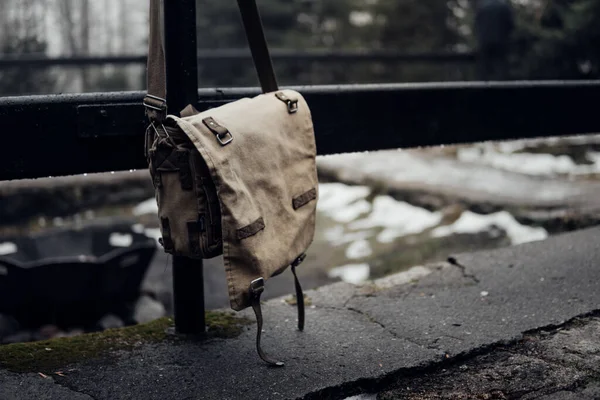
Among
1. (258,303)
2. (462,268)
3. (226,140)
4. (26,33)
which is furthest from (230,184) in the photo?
(26,33)

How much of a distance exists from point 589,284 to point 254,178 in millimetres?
1484

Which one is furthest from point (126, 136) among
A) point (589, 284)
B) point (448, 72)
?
point (448, 72)

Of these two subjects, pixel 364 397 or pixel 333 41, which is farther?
pixel 333 41

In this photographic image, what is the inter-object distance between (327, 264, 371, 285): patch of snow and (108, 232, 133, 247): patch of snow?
4.79 ft

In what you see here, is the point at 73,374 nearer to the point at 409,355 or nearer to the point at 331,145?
the point at 409,355

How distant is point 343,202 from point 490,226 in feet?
4.93

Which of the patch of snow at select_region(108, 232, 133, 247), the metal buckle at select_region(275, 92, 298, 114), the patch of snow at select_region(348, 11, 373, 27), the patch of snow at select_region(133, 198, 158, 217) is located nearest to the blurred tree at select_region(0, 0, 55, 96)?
the patch of snow at select_region(133, 198, 158, 217)

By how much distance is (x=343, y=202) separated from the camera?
569cm

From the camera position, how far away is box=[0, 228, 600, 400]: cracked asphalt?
1764mm

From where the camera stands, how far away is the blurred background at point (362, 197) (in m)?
4.00

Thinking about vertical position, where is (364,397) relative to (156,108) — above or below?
below

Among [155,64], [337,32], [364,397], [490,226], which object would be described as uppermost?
[155,64]

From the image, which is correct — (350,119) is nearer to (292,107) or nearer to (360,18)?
(292,107)

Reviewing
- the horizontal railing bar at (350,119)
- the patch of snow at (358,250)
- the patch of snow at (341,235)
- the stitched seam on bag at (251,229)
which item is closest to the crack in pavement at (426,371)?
the stitched seam on bag at (251,229)
